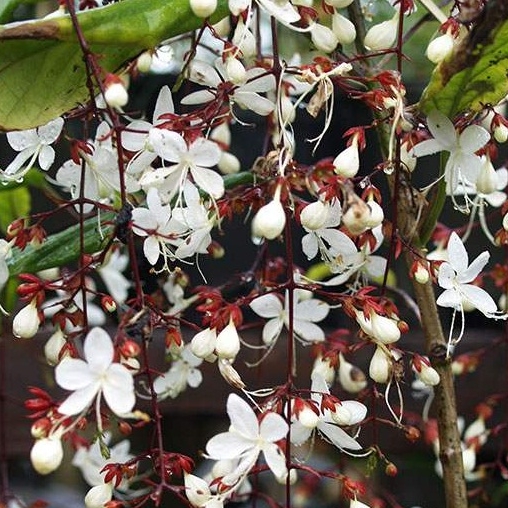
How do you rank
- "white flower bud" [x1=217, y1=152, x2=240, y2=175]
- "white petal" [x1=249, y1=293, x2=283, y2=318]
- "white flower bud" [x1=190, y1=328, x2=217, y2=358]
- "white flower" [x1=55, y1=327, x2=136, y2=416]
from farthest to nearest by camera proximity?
"white flower bud" [x1=217, y1=152, x2=240, y2=175] → "white petal" [x1=249, y1=293, x2=283, y2=318] → "white flower bud" [x1=190, y1=328, x2=217, y2=358] → "white flower" [x1=55, y1=327, x2=136, y2=416]

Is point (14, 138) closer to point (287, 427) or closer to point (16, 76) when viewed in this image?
point (16, 76)

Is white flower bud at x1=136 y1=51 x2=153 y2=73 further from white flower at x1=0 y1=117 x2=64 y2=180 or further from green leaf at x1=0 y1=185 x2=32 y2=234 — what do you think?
green leaf at x1=0 y1=185 x2=32 y2=234

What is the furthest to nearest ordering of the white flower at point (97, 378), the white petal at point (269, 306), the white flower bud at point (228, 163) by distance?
1. the white flower bud at point (228, 163)
2. the white petal at point (269, 306)
3. the white flower at point (97, 378)

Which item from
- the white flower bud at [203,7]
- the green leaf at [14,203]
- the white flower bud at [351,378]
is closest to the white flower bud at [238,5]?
the white flower bud at [203,7]

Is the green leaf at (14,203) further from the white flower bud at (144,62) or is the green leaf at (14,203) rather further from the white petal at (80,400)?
the white petal at (80,400)

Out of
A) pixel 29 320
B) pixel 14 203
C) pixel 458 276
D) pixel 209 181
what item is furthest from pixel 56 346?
pixel 14 203

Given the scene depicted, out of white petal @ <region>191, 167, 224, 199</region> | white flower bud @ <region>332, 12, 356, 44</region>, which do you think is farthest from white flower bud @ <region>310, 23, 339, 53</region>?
white petal @ <region>191, 167, 224, 199</region>

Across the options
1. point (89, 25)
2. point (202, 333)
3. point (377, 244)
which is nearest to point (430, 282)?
point (377, 244)
